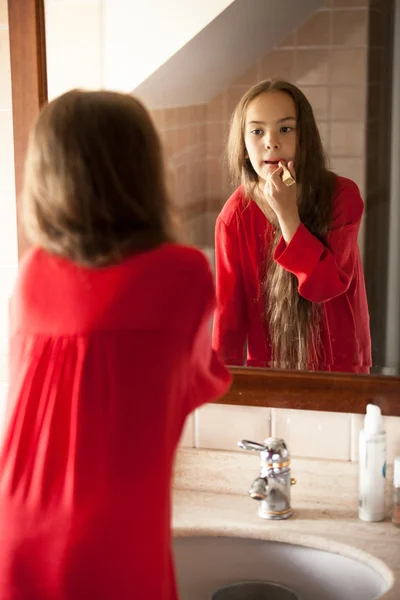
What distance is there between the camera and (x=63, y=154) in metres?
0.90

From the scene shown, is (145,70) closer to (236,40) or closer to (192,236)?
(236,40)

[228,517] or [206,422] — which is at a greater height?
[206,422]

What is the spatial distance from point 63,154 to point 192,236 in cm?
49

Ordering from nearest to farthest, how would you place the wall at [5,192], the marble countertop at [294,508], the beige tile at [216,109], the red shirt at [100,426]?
the red shirt at [100,426], the marble countertop at [294,508], the beige tile at [216,109], the wall at [5,192]

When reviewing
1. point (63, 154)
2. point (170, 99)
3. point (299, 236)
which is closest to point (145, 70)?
point (170, 99)

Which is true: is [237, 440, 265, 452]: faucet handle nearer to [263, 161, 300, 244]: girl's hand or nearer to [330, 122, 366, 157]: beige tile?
[263, 161, 300, 244]: girl's hand

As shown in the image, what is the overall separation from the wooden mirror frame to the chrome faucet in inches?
3.2

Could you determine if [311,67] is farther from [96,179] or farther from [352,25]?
[96,179]

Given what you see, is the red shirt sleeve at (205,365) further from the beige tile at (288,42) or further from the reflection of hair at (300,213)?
the beige tile at (288,42)

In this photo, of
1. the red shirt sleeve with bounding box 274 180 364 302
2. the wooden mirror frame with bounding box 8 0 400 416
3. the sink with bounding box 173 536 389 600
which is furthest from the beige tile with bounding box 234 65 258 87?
the sink with bounding box 173 536 389 600

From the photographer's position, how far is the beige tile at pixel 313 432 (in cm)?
136

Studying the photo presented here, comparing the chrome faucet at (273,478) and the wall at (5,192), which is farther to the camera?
the wall at (5,192)

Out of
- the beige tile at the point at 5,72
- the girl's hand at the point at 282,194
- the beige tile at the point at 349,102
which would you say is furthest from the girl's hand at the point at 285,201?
the beige tile at the point at 5,72

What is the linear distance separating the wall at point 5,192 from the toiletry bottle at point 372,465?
63cm
